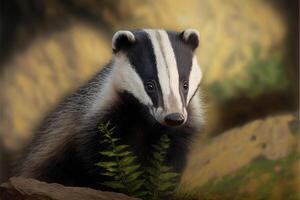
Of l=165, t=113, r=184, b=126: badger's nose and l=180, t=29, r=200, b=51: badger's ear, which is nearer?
l=165, t=113, r=184, b=126: badger's nose

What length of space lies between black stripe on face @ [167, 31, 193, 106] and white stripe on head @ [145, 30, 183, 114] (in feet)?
0.06

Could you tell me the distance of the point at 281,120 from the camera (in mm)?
3117

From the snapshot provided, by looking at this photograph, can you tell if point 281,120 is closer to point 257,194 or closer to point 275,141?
point 275,141

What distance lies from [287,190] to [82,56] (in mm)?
983

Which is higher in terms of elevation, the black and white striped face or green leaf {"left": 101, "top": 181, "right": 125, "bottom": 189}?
the black and white striped face

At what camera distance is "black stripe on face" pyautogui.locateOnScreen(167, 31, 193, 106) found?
2.71 meters

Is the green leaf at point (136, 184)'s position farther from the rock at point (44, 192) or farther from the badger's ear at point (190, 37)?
the badger's ear at point (190, 37)

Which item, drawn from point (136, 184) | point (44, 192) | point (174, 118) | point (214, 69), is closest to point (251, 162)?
point (214, 69)

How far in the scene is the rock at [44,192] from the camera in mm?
2707

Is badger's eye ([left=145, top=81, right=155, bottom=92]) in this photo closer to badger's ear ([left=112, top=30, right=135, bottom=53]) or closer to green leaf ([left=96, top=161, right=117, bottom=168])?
badger's ear ([left=112, top=30, right=135, bottom=53])

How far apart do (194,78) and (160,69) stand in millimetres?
164

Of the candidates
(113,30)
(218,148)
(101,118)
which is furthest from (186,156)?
(113,30)

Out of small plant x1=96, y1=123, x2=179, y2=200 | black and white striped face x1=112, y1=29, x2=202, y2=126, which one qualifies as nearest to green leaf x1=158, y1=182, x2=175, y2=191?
small plant x1=96, y1=123, x2=179, y2=200

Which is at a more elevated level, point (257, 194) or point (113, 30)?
point (113, 30)
